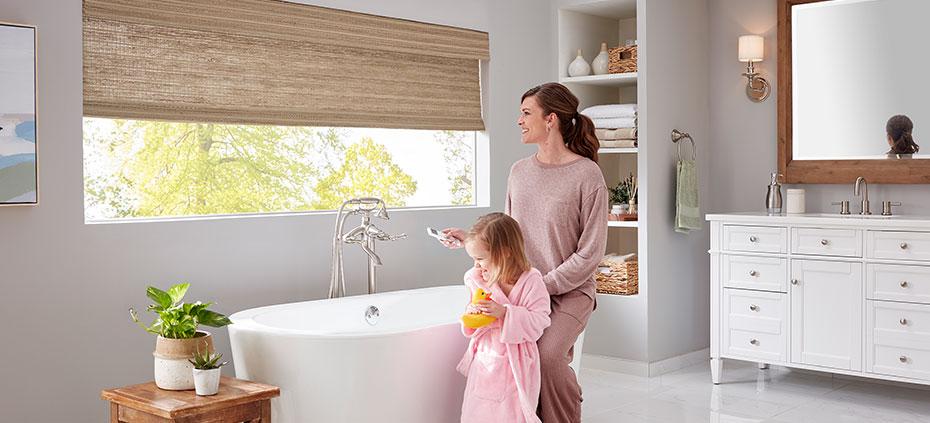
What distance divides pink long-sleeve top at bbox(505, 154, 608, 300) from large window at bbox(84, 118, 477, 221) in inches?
73.6

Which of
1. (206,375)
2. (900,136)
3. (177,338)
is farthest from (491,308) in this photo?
(900,136)

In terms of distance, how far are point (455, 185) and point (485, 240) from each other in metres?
2.19

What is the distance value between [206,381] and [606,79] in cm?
302

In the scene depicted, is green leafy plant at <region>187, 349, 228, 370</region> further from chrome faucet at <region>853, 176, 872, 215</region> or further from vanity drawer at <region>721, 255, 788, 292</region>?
chrome faucet at <region>853, 176, 872, 215</region>

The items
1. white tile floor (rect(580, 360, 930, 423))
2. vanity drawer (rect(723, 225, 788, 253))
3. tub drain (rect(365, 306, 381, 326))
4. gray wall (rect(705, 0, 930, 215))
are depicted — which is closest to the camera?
tub drain (rect(365, 306, 381, 326))

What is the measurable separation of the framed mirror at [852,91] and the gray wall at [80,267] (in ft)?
7.57

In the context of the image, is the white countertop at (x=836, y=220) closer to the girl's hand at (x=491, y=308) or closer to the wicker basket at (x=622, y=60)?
the wicker basket at (x=622, y=60)

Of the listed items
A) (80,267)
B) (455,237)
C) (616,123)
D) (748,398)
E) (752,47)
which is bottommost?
Answer: (748,398)

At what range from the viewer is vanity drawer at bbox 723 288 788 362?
4.66 m

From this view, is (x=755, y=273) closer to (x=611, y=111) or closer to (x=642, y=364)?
(x=642, y=364)

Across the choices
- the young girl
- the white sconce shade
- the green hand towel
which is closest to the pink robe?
the young girl

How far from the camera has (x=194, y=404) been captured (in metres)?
2.88

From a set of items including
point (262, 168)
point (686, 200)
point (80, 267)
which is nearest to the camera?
point (80, 267)

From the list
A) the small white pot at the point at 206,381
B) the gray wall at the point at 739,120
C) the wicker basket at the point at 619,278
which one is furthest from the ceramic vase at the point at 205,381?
the gray wall at the point at 739,120
